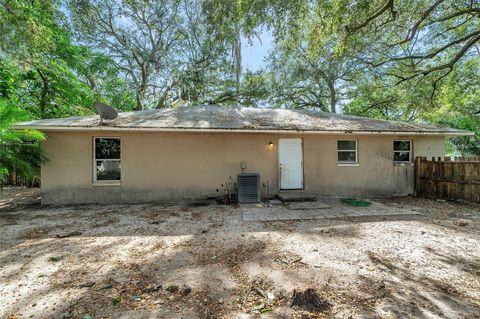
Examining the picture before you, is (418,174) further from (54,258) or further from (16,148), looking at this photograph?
(16,148)

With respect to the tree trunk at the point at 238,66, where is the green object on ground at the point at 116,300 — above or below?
below

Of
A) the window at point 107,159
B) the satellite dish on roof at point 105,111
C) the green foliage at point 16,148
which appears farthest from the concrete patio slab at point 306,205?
the green foliage at point 16,148

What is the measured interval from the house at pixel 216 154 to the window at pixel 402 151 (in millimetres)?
38

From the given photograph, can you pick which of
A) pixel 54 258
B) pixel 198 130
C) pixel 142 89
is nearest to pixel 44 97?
pixel 142 89

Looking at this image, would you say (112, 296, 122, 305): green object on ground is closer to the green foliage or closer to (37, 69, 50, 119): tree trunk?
the green foliage

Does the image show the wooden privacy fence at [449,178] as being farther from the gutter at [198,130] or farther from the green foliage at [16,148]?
the green foliage at [16,148]

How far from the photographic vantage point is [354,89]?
1738 centimetres

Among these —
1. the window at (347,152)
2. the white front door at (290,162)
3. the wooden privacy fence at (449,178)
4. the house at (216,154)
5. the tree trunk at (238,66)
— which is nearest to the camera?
the wooden privacy fence at (449,178)

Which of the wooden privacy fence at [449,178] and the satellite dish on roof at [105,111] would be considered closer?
the satellite dish on roof at [105,111]

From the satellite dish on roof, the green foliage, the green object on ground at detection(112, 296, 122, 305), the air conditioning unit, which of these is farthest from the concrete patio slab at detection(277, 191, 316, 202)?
the green foliage

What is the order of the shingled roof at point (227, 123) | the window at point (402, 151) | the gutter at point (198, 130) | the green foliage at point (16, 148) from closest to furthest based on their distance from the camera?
1. the green foliage at point (16, 148)
2. the gutter at point (198, 130)
3. the shingled roof at point (227, 123)
4. the window at point (402, 151)

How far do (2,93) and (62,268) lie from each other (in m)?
11.1

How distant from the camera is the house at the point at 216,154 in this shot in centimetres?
715

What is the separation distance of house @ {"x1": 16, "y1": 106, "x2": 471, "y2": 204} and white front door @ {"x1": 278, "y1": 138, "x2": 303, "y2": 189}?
0.12 feet
